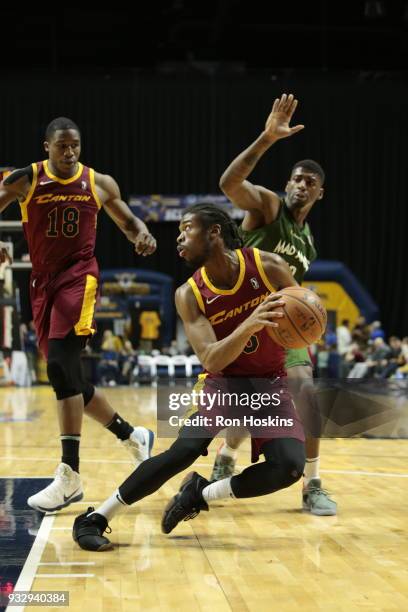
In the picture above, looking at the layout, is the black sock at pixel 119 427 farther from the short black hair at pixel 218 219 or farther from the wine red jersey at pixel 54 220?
the short black hair at pixel 218 219

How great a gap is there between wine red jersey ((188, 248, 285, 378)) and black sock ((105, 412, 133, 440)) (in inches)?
50.5

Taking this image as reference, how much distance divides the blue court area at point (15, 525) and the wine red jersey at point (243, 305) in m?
1.13

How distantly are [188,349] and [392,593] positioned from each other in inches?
641

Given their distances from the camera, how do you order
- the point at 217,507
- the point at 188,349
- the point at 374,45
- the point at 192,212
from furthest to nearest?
1. the point at 374,45
2. the point at 188,349
3. the point at 217,507
4. the point at 192,212

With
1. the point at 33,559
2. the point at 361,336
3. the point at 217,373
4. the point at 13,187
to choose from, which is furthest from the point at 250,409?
the point at 361,336

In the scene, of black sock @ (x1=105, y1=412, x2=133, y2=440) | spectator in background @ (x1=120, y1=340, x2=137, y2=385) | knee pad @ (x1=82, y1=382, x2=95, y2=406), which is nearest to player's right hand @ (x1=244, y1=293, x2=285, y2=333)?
knee pad @ (x1=82, y1=382, x2=95, y2=406)

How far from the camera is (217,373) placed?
391 centimetres

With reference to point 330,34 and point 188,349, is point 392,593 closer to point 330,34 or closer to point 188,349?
point 188,349

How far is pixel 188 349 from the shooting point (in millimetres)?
19250

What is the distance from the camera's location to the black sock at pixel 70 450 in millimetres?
4469

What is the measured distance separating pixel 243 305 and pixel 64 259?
1205 mm

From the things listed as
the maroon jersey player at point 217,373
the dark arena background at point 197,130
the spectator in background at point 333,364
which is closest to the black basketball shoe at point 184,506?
the maroon jersey player at point 217,373

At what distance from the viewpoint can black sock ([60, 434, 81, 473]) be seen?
14.7 ft

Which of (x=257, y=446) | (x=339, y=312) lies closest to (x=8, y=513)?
(x=257, y=446)
